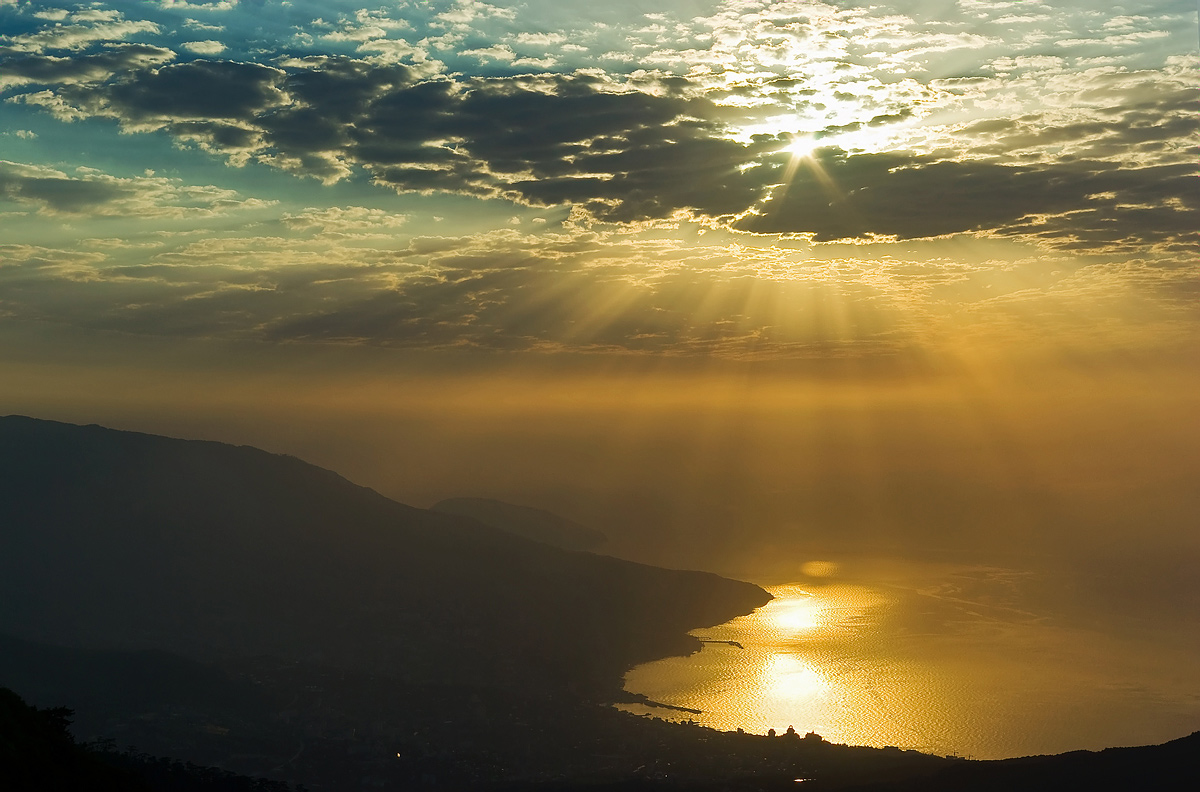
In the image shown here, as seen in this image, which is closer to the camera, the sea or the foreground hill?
the sea

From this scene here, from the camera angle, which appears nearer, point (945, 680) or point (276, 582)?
point (945, 680)

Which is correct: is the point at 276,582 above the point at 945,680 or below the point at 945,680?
below

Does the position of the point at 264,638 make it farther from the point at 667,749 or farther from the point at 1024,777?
the point at 1024,777

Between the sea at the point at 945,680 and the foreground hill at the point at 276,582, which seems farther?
the foreground hill at the point at 276,582

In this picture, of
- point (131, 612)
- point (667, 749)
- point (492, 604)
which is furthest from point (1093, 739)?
point (131, 612)
